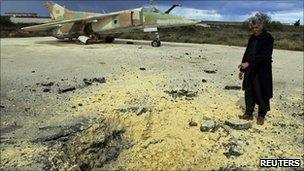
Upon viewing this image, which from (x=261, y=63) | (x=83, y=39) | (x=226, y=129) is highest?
(x=261, y=63)

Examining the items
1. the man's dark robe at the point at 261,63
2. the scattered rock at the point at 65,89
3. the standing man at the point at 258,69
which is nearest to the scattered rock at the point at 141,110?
the standing man at the point at 258,69

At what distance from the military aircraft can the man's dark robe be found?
15.4 metres

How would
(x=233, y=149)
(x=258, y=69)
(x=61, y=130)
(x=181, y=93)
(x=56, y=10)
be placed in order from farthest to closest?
(x=56, y=10) < (x=181, y=93) < (x=61, y=130) < (x=258, y=69) < (x=233, y=149)

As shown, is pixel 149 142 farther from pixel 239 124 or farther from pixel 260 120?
pixel 260 120

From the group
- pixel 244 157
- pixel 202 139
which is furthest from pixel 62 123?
pixel 244 157

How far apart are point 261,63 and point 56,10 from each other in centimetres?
2133

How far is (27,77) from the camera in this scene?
13.9 metres

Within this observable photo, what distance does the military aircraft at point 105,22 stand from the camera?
78.3ft

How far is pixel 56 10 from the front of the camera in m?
27.9

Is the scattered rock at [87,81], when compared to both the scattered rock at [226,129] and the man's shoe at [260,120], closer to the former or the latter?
the scattered rock at [226,129]

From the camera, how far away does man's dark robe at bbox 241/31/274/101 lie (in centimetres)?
816

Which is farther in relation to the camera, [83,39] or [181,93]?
[83,39]

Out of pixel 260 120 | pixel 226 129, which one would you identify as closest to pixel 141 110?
pixel 226 129

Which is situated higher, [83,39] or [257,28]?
[257,28]
